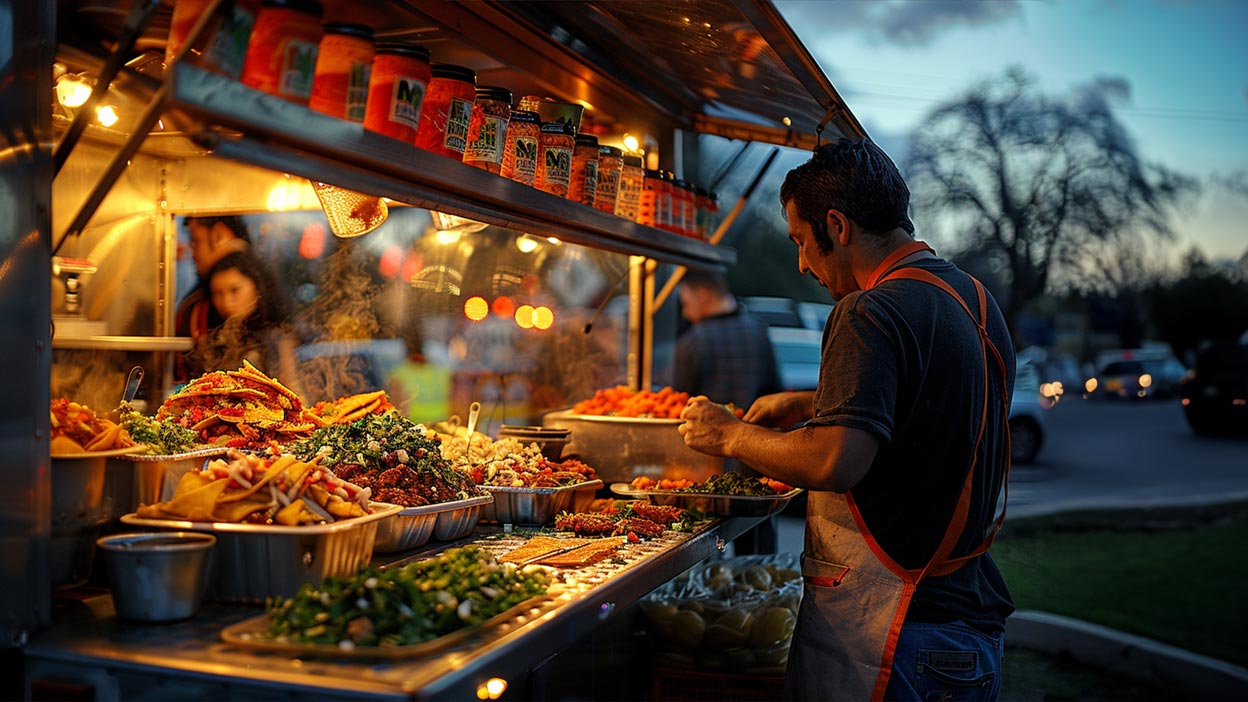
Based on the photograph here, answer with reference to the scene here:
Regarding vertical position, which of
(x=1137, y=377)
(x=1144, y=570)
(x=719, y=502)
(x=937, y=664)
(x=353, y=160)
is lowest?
(x=1144, y=570)

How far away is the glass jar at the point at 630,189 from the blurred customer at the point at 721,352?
9.16ft

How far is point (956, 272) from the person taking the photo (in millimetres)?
2625

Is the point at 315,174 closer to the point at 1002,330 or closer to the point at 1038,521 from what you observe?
the point at 1002,330

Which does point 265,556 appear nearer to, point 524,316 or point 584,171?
point 584,171

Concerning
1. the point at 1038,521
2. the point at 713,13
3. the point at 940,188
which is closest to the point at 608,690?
the point at 713,13

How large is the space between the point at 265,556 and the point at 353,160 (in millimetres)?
856

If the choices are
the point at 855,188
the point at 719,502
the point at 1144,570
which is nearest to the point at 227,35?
the point at 855,188

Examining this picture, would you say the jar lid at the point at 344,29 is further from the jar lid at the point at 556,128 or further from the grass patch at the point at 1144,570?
the grass patch at the point at 1144,570

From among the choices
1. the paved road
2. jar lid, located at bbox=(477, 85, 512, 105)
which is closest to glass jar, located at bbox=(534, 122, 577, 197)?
jar lid, located at bbox=(477, 85, 512, 105)

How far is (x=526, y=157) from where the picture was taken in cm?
297

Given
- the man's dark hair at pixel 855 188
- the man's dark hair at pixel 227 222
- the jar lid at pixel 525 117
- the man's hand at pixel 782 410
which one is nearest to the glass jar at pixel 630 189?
the jar lid at pixel 525 117

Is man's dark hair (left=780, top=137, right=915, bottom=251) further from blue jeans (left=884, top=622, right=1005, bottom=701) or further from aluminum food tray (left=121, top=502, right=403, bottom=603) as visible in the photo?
aluminum food tray (left=121, top=502, right=403, bottom=603)

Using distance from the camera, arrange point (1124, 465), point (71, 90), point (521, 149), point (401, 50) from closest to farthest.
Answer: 1. point (401, 50)
2. point (71, 90)
3. point (521, 149)
4. point (1124, 465)

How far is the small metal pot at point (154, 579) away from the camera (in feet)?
6.31
